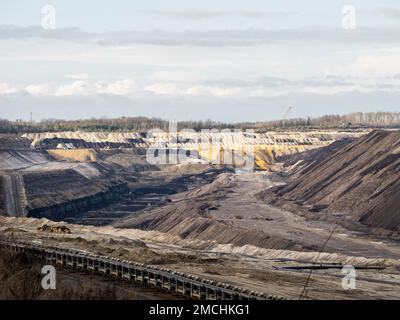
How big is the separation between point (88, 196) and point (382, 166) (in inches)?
1638

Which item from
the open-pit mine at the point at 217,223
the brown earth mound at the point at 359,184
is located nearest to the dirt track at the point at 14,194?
the open-pit mine at the point at 217,223

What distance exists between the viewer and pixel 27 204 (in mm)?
109875

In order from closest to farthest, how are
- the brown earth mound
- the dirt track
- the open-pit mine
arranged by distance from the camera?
the open-pit mine < the brown earth mound < the dirt track

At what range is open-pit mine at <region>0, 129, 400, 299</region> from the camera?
47.9 metres

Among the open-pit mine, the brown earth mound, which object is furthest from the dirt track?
the brown earth mound

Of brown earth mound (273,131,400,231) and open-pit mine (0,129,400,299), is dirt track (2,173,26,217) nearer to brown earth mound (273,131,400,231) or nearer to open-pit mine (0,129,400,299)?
open-pit mine (0,129,400,299)

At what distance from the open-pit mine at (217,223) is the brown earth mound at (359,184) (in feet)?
0.85

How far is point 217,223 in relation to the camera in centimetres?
9006

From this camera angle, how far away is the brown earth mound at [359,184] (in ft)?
310

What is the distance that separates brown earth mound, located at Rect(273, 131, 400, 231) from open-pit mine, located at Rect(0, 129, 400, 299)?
10.2 inches

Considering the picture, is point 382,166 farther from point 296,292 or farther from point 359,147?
point 296,292

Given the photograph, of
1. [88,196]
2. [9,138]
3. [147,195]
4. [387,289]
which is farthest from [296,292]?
[9,138]
